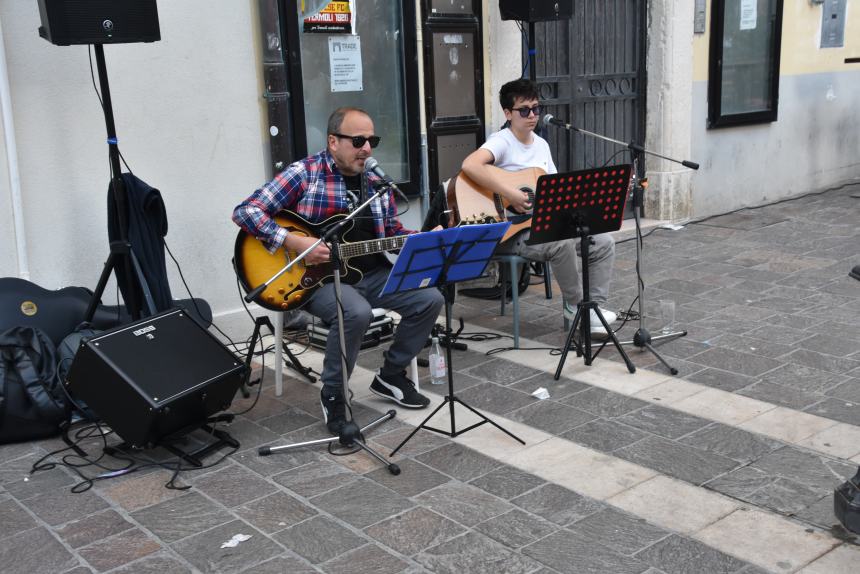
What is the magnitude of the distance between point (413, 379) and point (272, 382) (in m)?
0.83

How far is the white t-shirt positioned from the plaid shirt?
119 centimetres

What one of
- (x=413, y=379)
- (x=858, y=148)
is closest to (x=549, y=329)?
(x=413, y=379)

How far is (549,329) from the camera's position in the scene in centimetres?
583

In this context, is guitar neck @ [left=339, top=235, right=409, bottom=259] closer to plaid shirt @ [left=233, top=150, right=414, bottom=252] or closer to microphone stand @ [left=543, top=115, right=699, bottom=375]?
plaid shirt @ [left=233, top=150, right=414, bottom=252]

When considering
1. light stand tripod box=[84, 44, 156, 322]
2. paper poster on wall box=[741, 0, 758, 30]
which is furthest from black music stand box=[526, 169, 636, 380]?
paper poster on wall box=[741, 0, 758, 30]

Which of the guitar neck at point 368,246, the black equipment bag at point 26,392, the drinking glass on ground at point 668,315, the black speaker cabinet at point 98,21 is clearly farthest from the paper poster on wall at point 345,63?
the black equipment bag at point 26,392

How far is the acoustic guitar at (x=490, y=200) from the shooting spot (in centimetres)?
538

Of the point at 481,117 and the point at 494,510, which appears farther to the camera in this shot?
the point at 481,117

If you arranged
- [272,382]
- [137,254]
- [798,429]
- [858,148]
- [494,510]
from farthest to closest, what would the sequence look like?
[858,148] → [272,382] → [137,254] → [798,429] → [494,510]

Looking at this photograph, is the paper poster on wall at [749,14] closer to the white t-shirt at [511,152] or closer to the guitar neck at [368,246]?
the white t-shirt at [511,152]

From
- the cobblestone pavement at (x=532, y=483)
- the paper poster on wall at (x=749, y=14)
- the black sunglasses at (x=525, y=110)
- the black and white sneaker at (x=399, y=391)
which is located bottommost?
the cobblestone pavement at (x=532, y=483)

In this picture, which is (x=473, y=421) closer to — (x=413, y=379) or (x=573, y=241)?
(x=413, y=379)

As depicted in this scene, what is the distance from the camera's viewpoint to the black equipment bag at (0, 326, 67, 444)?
166 inches

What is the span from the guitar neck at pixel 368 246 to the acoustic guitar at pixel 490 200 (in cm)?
119
